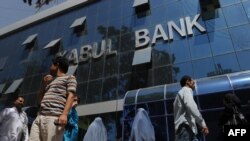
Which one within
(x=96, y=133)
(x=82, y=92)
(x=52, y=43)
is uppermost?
(x=52, y=43)

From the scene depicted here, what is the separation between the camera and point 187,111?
4.48 meters

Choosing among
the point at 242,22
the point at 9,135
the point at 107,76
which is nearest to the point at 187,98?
the point at 9,135

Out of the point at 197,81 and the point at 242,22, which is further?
the point at 242,22

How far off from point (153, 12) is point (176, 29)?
199 cm

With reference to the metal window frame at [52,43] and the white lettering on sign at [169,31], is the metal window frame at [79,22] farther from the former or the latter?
the white lettering on sign at [169,31]

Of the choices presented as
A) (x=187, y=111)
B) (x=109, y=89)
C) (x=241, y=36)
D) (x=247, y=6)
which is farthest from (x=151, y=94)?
(x=187, y=111)

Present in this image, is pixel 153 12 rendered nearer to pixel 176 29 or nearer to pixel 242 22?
pixel 176 29

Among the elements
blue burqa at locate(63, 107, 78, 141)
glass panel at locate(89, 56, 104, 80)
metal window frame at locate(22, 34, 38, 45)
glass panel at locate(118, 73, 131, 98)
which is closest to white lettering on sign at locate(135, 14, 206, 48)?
glass panel at locate(118, 73, 131, 98)

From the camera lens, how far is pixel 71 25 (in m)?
17.5

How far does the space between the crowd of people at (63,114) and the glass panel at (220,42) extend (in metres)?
7.22

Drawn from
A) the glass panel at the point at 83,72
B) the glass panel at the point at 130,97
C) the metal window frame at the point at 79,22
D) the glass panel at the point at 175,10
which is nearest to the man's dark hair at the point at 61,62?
→ the glass panel at the point at 130,97

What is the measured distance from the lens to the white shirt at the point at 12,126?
5.49 meters

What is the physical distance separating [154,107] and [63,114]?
28.2 feet

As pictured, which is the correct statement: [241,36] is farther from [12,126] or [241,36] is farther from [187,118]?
[12,126]
